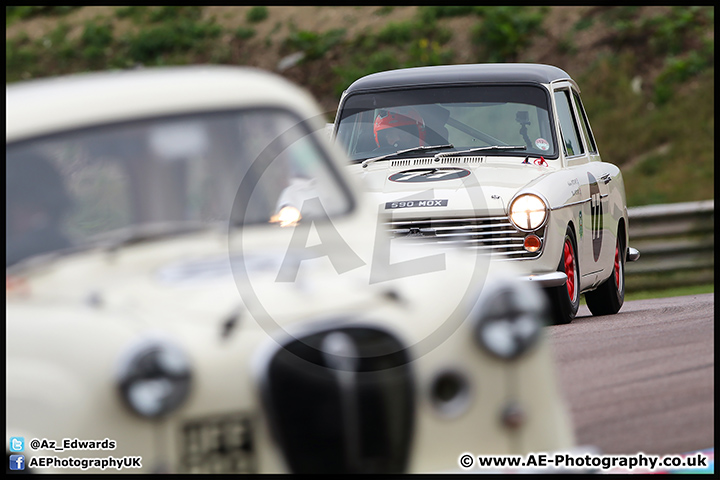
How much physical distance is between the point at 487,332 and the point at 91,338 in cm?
117

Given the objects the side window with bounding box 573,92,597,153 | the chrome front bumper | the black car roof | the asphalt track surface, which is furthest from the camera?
the side window with bounding box 573,92,597,153

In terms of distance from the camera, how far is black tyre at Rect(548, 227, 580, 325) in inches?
270

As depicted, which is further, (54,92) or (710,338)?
(710,338)

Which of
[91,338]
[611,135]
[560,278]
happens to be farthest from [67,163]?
[611,135]

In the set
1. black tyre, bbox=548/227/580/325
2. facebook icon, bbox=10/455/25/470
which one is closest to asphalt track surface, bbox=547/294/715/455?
black tyre, bbox=548/227/580/325

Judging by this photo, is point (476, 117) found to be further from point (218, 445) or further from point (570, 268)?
point (218, 445)

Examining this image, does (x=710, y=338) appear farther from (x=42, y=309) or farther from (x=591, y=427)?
(x=42, y=309)

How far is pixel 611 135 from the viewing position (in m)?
21.3

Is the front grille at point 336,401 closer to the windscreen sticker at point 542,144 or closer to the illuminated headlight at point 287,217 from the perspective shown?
the illuminated headlight at point 287,217

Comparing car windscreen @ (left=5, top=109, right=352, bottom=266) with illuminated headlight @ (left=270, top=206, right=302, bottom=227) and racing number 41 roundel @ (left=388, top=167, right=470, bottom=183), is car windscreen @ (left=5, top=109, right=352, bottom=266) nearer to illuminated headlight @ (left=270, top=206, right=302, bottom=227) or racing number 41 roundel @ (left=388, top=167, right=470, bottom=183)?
illuminated headlight @ (left=270, top=206, right=302, bottom=227)

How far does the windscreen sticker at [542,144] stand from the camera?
292 inches

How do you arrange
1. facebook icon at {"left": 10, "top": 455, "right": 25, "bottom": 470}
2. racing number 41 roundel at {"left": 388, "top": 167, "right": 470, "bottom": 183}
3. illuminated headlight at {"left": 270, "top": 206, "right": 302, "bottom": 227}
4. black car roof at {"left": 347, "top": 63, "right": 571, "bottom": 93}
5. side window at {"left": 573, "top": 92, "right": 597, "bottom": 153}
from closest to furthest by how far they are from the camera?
facebook icon at {"left": 10, "top": 455, "right": 25, "bottom": 470} < illuminated headlight at {"left": 270, "top": 206, "right": 302, "bottom": 227} < racing number 41 roundel at {"left": 388, "top": 167, "right": 470, "bottom": 183} < black car roof at {"left": 347, "top": 63, "right": 571, "bottom": 93} < side window at {"left": 573, "top": 92, "right": 597, "bottom": 153}

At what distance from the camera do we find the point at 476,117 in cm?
750

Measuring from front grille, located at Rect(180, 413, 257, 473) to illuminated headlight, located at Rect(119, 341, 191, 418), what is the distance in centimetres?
10
